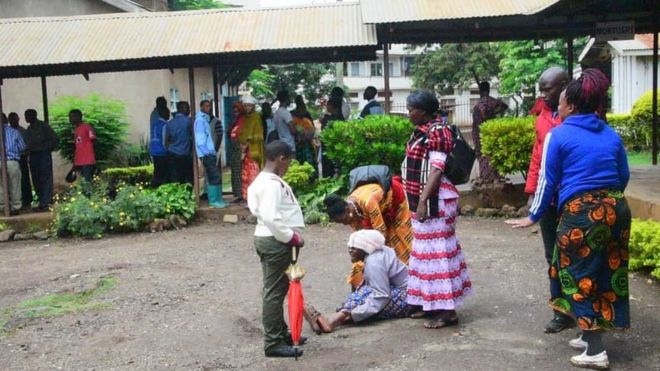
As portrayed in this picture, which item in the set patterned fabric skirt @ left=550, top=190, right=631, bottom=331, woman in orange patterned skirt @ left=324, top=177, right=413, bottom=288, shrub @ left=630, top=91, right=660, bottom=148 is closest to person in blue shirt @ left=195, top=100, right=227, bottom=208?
woman in orange patterned skirt @ left=324, top=177, right=413, bottom=288

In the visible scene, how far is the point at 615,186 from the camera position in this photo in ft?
14.2

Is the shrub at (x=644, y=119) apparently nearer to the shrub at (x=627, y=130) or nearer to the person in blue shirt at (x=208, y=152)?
the shrub at (x=627, y=130)

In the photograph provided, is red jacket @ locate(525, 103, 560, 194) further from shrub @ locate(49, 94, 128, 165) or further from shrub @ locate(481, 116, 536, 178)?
shrub @ locate(49, 94, 128, 165)

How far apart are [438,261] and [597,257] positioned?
1.24 metres

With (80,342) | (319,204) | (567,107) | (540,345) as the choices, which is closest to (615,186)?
(567,107)

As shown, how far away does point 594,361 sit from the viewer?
14.5ft

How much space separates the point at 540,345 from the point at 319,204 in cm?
598

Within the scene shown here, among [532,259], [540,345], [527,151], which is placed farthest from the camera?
[527,151]

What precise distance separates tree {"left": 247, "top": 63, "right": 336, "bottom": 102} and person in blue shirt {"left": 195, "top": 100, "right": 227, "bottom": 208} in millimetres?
16723

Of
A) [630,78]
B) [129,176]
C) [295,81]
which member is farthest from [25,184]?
[295,81]

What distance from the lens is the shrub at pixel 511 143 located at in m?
10.0

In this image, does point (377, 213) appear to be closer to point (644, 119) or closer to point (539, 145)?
point (539, 145)

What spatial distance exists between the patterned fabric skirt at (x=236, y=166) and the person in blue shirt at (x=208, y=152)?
→ 39cm

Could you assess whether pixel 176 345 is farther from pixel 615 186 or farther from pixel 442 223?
pixel 615 186
